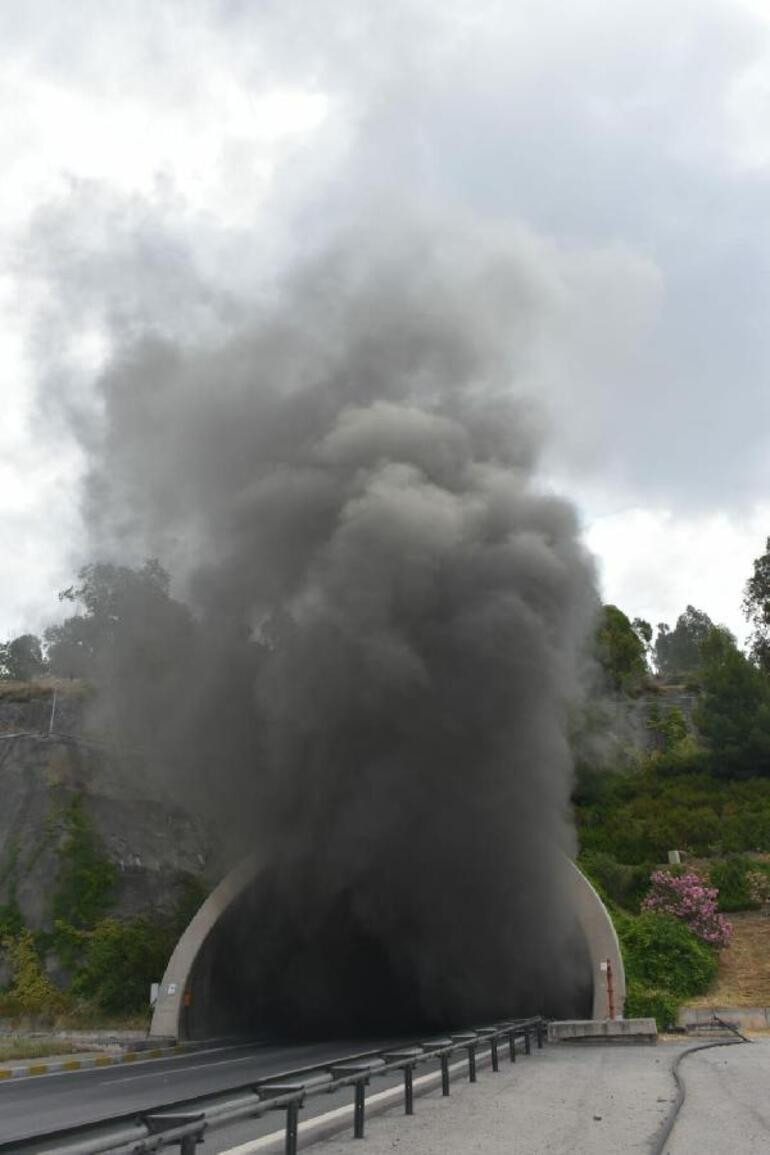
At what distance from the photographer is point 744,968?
66.2 ft

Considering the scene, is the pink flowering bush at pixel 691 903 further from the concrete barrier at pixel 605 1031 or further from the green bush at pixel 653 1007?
the concrete barrier at pixel 605 1031

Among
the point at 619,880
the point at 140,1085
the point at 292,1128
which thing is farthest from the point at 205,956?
the point at 292,1128

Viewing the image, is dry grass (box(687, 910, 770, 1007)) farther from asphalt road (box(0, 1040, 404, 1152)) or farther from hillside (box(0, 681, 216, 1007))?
hillside (box(0, 681, 216, 1007))

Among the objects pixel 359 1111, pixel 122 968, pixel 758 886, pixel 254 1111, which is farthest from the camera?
pixel 758 886

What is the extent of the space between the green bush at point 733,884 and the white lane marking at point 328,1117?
1494cm

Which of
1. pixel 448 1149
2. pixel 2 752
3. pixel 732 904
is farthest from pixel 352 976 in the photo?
pixel 448 1149

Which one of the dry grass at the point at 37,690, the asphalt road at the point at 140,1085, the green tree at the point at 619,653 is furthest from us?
the green tree at the point at 619,653

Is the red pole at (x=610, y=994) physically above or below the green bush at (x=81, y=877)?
below

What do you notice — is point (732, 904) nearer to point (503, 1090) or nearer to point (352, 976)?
point (352, 976)

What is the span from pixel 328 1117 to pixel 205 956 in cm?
1305

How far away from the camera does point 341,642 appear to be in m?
19.1

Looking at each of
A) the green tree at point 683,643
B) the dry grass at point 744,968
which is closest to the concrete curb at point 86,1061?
the dry grass at point 744,968

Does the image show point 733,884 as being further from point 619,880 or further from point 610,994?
point 610,994

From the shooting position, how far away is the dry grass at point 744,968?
18.7 m
